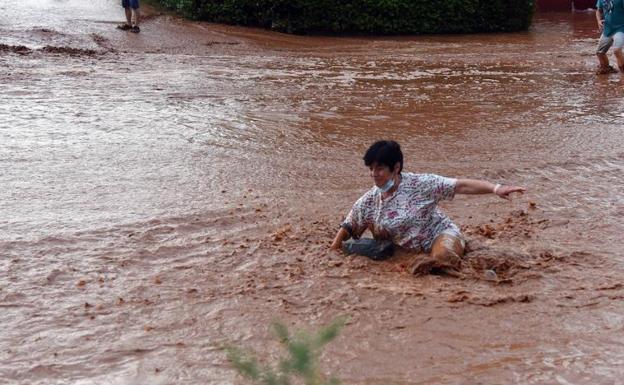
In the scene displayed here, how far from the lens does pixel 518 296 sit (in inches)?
207

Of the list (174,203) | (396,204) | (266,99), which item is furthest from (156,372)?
(266,99)

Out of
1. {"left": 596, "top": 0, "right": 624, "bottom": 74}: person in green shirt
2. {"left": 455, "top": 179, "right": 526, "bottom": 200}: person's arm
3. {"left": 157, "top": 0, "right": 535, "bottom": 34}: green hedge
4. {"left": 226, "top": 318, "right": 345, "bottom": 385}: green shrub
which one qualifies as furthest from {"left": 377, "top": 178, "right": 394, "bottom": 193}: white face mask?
{"left": 157, "top": 0, "right": 535, "bottom": 34}: green hedge

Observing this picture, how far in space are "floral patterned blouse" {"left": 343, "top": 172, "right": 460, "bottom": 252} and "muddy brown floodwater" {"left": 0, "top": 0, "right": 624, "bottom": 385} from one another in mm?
177

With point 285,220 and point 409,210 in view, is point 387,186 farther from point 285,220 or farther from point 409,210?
point 285,220

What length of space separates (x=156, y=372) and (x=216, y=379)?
34 cm

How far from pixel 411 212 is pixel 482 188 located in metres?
0.56

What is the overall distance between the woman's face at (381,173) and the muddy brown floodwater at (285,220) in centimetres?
61

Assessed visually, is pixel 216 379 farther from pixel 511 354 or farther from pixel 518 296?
pixel 518 296

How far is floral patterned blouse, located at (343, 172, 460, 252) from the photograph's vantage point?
579cm

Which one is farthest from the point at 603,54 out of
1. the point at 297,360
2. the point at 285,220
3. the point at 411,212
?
the point at 297,360

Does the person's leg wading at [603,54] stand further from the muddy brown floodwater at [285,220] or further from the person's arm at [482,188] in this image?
the person's arm at [482,188]

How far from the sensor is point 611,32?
13844 millimetres

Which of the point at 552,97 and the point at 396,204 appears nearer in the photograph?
the point at 396,204

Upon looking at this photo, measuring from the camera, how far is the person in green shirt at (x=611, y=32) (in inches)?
540
